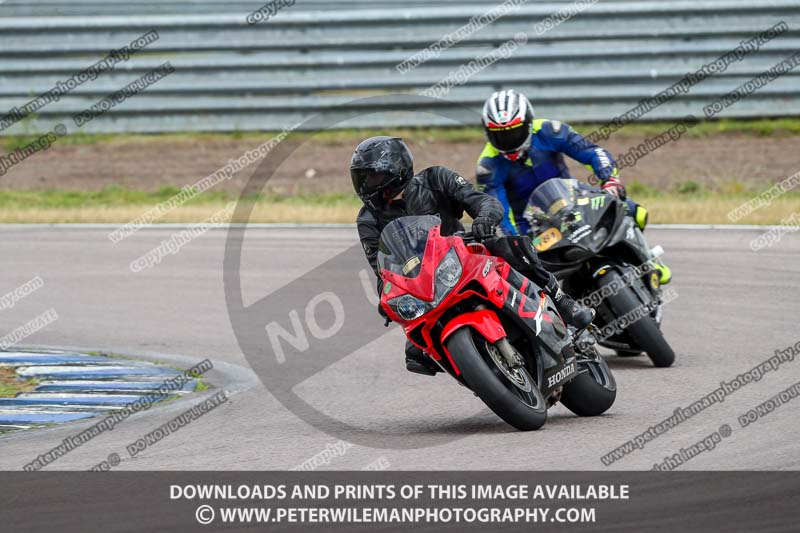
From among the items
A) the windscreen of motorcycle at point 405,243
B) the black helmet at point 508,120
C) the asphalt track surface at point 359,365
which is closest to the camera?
the asphalt track surface at point 359,365

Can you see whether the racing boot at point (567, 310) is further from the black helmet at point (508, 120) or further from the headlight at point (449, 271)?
the black helmet at point (508, 120)

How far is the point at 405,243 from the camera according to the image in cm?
662

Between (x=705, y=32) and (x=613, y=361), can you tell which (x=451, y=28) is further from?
(x=613, y=361)

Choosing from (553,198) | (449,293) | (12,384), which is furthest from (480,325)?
(12,384)

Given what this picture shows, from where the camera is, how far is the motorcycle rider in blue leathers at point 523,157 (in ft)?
29.1

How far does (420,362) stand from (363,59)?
12.7m

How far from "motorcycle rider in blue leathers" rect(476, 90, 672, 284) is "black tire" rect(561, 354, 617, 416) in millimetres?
1891

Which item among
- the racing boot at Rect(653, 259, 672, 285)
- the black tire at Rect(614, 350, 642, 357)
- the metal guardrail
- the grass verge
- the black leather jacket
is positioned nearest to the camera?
the black leather jacket

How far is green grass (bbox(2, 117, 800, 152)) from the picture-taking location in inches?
748

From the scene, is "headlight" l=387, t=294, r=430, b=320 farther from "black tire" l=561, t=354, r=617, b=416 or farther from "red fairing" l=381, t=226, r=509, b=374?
"black tire" l=561, t=354, r=617, b=416

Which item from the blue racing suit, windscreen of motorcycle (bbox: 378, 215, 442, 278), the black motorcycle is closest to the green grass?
the blue racing suit

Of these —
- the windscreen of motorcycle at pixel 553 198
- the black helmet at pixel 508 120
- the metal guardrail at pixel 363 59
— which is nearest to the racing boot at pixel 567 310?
the windscreen of motorcycle at pixel 553 198
